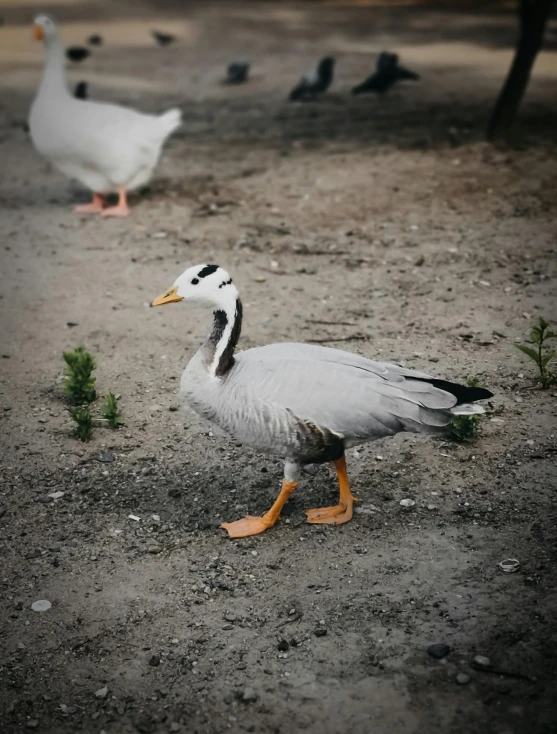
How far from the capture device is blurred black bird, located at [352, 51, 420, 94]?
11.9m

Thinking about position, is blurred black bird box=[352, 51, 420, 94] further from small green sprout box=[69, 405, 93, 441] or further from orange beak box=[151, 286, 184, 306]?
orange beak box=[151, 286, 184, 306]

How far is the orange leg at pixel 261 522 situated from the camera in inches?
178

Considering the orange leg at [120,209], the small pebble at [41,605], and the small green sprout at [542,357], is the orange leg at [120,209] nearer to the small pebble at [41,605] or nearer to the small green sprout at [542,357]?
the small green sprout at [542,357]

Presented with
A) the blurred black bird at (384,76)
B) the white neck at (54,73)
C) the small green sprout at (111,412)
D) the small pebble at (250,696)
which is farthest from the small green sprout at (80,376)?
the blurred black bird at (384,76)

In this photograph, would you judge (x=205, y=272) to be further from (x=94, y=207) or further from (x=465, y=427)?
(x=94, y=207)

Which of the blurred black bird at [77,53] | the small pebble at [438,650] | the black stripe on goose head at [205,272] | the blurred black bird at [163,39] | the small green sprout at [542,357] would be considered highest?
the black stripe on goose head at [205,272]

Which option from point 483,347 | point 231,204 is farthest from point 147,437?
point 231,204

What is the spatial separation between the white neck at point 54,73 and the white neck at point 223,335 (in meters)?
5.17

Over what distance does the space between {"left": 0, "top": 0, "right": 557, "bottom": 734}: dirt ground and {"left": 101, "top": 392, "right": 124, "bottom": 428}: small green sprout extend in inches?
3.5

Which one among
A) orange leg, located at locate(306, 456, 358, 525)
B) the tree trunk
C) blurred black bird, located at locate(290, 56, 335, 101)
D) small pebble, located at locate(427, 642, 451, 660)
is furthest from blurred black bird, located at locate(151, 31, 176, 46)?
small pebble, located at locate(427, 642, 451, 660)

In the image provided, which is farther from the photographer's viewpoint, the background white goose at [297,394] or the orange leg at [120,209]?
the orange leg at [120,209]

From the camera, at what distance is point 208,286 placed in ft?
14.4

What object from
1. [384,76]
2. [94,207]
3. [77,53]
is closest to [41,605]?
[94,207]

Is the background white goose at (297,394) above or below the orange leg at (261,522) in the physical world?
above
